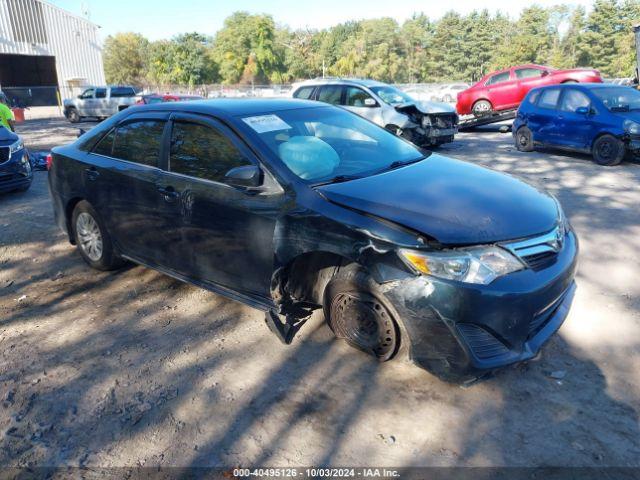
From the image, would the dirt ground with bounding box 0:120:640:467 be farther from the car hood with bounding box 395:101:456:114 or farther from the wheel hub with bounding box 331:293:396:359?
the car hood with bounding box 395:101:456:114

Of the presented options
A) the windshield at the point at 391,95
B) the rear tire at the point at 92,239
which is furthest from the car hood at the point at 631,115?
the rear tire at the point at 92,239

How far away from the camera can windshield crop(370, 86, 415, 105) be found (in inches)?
472

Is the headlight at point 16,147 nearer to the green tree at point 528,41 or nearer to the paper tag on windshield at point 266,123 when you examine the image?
the paper tag on windshield at point 266,123

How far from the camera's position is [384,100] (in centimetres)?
1183

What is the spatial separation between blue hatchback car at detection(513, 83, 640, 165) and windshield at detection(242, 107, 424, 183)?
711 centimetres

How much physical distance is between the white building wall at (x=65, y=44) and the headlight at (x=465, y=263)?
122ft

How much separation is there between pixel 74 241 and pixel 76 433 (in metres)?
2.79

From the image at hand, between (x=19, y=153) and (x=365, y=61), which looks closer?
(x=19, y=153)

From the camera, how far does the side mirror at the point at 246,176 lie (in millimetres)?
3141

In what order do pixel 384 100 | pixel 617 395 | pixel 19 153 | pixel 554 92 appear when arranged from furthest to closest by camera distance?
pixel 384 100 → pixel 554 92 → pixel 19 153 → pixel 617 395

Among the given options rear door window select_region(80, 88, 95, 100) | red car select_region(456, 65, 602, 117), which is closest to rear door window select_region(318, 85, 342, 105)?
red car select_region(456, 65, 602, 117)

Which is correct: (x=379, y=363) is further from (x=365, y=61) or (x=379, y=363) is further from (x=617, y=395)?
(x=365, y=61)

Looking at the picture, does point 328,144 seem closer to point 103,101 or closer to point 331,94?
point 331,94

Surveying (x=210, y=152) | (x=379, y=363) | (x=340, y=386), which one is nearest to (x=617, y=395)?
(x=379, y=363)
